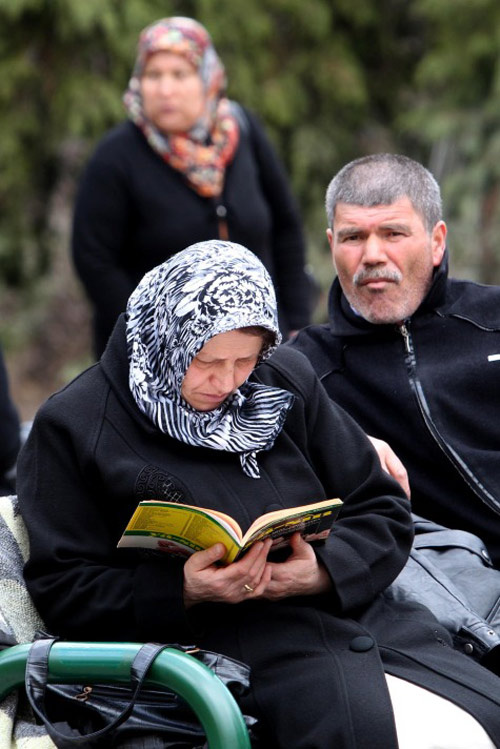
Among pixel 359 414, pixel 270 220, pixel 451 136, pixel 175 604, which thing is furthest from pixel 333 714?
pixel 451 136

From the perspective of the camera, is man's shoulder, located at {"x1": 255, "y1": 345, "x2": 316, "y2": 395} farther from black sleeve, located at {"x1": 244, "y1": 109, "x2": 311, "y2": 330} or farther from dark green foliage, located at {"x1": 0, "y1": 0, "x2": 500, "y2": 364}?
dark green foliage, located at {"x1": 0, "y1": 0, "x2": 500, "y2": 364}

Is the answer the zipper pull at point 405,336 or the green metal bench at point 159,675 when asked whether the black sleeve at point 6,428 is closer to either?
the zipper pull at point 405,336

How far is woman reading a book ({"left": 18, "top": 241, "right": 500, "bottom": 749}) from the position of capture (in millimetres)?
2785

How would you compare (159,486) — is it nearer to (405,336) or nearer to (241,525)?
(241,525)

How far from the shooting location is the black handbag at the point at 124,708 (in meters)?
2.62

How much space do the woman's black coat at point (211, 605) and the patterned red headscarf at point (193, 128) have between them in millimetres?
2620

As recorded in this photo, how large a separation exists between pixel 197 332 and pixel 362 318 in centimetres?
93

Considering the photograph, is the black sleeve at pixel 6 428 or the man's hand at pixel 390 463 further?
the black sleeve at pixel 6 428

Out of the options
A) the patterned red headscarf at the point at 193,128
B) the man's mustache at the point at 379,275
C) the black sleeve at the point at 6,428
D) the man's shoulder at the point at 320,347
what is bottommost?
the black sleeve at the point at 6,428

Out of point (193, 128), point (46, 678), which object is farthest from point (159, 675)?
point (193, 128)

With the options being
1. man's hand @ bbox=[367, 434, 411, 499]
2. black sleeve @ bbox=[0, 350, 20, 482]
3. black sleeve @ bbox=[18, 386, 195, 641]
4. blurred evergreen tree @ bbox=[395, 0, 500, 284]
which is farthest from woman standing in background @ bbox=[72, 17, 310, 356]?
blurred evergreen tree @ bbox=[395, 0, 500, 284]

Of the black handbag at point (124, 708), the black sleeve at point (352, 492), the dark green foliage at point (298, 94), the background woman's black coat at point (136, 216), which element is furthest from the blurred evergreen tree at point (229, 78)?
the black handbag at point (124, 708)

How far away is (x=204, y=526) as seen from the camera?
8.71 feet

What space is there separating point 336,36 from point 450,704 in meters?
7.05
